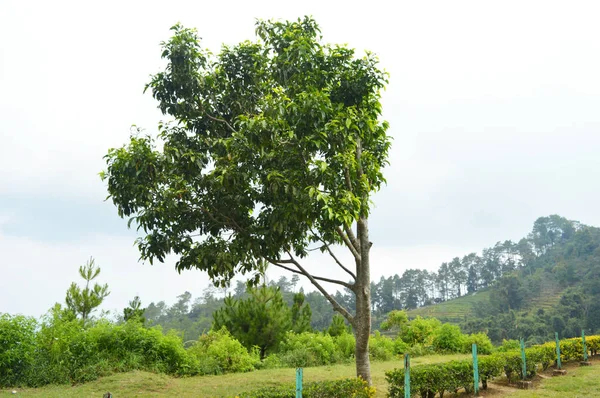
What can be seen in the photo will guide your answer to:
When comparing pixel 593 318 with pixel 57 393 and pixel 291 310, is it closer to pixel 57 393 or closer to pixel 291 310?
pixel 291 310

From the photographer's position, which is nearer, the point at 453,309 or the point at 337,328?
the point at 337,328

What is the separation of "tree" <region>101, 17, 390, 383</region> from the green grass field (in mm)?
3222

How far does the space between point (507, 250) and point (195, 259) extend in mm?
82170

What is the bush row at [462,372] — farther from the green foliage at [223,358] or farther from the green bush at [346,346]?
the green bush at [346,346]

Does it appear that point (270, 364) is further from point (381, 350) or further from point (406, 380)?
point (406, 380)

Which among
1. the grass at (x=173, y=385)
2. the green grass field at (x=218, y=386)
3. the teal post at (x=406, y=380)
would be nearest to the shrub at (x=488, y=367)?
the green grass field at (x=218, y=386)

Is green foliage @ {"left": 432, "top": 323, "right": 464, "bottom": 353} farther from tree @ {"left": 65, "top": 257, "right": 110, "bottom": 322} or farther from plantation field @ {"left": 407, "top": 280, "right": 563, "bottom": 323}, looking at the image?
plantation field @ {"left": 407, "top": 280, "right": 563, "bottom": 323}

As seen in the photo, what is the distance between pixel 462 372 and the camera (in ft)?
33.1

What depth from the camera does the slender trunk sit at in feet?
32.3

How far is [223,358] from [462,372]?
8000 mm

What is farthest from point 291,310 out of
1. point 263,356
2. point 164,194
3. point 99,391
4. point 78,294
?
point 164,194

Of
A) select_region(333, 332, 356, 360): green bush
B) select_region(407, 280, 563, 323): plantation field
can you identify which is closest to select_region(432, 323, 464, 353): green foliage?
select_region(333, 332, 356, 360): green bush

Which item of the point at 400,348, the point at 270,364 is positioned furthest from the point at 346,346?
the point at 270,364

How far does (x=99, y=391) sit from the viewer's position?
1102 cm
